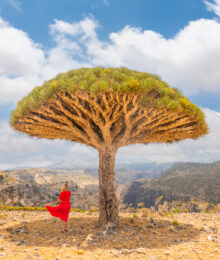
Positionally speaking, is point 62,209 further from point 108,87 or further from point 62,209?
point 108,87

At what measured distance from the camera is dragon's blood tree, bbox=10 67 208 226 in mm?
6492

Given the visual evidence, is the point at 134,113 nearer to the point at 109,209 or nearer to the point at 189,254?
the point at 109,209

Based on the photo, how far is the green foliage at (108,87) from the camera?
623 centimetres

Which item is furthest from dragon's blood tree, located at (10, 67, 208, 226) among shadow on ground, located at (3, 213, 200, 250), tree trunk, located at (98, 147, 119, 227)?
shadow on ground, located at (3, 213, 200, 250)

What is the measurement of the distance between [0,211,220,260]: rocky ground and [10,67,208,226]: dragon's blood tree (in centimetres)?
123

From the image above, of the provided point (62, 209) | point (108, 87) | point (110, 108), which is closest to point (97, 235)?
point (62, 209)

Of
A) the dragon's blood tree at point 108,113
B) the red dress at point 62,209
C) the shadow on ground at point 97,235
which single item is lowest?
the shadow on ground at point 97,235

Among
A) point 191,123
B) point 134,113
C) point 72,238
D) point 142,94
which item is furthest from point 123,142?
point 72,238

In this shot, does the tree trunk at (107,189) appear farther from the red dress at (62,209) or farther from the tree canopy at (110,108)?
the red dress at (62,209)

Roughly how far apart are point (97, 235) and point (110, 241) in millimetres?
775

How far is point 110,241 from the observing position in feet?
18.8

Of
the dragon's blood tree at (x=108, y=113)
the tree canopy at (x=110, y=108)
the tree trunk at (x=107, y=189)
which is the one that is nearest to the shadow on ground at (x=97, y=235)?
the tree trunk at (x=107, y=189)

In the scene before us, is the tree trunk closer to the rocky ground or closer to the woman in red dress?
the rocky ground

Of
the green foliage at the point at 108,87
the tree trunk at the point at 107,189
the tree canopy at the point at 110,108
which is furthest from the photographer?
the tree trunk at the point at 107,189
